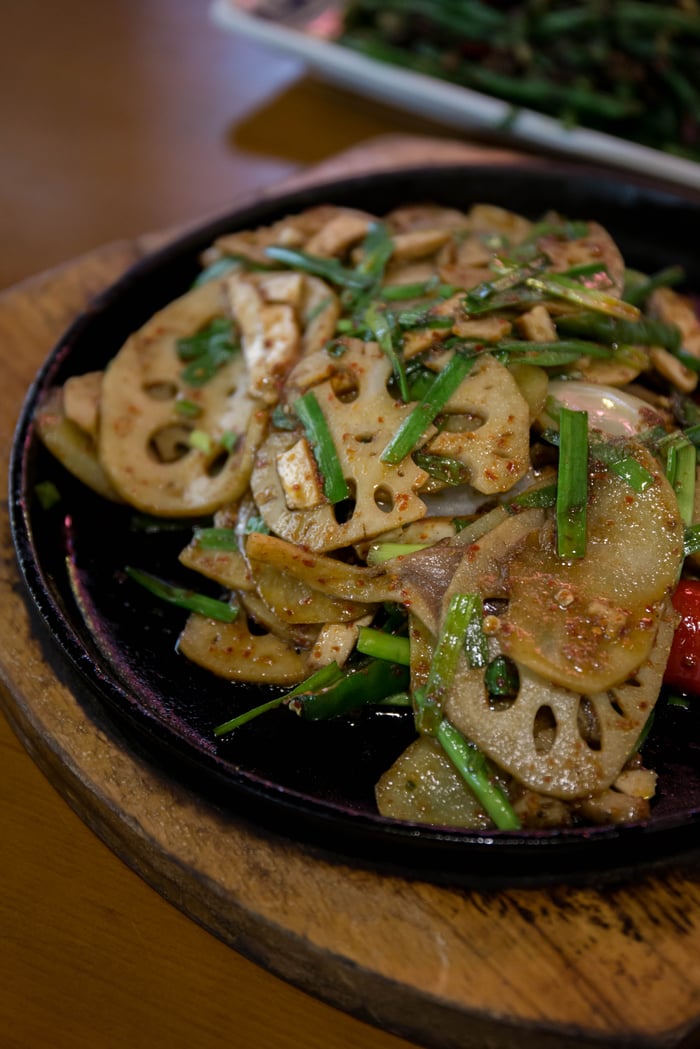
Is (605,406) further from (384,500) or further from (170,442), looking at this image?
(170,442)

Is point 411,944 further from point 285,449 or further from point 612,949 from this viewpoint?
point 285,449

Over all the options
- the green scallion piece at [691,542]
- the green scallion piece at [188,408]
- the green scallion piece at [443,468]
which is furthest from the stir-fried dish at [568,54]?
the green scallion piece at [691,542]

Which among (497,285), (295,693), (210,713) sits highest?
(497,285)

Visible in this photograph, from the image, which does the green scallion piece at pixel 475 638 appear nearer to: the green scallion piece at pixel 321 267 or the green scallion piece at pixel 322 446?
the green scallion piece at pixel 322 446

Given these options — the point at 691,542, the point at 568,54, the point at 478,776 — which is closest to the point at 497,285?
the point at 691,542

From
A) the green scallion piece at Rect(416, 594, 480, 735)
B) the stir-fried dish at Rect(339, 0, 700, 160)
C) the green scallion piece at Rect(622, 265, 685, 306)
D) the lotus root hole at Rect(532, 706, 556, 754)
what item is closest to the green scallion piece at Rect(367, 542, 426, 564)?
the green scallion piece at Rect(416, 594, 480, 735)

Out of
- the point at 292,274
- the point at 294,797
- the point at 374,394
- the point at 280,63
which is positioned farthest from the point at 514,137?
the point at 294,797
